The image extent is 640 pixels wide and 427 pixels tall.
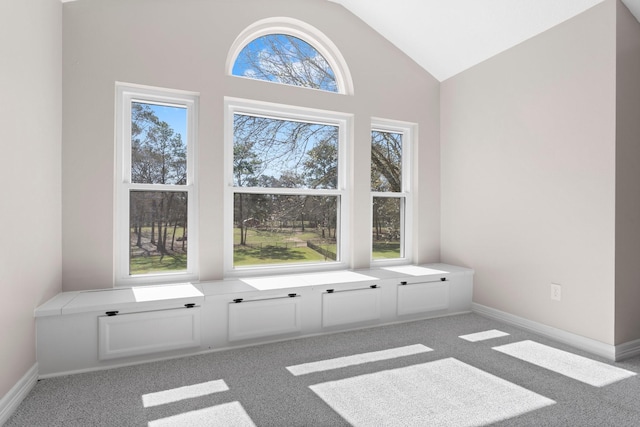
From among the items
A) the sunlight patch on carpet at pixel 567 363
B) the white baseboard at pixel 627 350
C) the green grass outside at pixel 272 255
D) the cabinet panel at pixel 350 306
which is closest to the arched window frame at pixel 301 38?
the green grass outside at pixel 272 255

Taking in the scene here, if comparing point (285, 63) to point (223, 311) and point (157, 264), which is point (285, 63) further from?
point (223, 311)

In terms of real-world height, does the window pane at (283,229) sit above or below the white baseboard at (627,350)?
above

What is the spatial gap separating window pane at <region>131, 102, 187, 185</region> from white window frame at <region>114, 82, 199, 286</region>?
0.13ft

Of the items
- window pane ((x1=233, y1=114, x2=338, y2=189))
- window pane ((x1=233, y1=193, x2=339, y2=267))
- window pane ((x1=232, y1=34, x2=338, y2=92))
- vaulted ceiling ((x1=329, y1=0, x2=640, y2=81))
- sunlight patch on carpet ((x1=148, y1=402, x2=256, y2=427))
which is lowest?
sunlight patch on carpet ((x1=148, y1=402, x2=256, y2=427))

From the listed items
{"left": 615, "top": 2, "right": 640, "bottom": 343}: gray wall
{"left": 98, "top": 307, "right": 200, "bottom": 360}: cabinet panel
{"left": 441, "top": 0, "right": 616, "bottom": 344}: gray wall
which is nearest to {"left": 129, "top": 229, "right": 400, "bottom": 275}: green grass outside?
{"left": 98, "top": 307, "right": 200, "bottom": 360}: cabinet panel

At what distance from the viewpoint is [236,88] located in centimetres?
313

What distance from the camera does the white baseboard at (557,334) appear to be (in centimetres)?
259

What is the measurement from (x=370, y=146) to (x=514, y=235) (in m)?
1.67

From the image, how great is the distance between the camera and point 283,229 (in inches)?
137

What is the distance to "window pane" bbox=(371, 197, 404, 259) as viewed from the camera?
389 centimetres

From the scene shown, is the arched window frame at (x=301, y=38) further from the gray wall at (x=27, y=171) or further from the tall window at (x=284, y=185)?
the gray wall at (x=27, y=171)

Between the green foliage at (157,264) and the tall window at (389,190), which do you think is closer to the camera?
the green foliage at (157,264)

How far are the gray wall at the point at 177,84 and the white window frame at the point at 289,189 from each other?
0.10 metres

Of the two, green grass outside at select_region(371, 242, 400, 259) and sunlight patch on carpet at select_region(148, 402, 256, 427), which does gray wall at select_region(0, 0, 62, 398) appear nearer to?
sunlight patch on carpet at select_region(148, 402, 256, 427)
